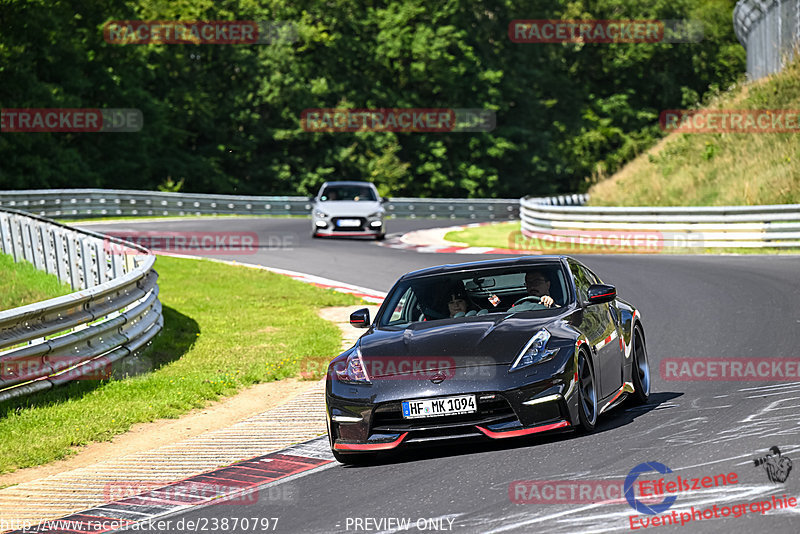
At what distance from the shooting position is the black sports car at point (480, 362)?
288 inches

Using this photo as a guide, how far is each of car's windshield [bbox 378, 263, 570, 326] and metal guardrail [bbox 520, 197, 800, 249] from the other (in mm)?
15654

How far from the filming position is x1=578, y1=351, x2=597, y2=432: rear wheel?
300 inches

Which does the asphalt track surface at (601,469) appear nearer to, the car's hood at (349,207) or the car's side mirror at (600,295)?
the car's side mirror at (600,295)

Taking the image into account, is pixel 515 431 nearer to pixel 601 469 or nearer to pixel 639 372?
pixel 601 469

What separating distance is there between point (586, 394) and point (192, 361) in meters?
6.33

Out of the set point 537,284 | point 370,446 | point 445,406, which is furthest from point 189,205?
point 445,406

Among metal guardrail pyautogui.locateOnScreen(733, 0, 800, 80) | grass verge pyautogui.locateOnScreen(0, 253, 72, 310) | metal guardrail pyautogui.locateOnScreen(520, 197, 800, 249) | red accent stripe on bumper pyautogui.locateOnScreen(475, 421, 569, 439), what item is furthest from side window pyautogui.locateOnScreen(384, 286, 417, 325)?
metal guardrail pyautogui.locateOnScreen(733, 0, 800, 80)

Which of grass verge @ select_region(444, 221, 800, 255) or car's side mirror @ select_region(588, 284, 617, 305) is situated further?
grass verge @ select_region(444, 221, 800, 255)

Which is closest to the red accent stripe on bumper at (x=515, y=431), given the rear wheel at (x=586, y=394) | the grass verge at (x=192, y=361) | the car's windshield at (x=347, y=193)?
the rear wheel at (x=586, y=394)

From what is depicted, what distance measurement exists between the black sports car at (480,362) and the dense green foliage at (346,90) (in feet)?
134

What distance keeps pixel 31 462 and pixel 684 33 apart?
70929 millimetres

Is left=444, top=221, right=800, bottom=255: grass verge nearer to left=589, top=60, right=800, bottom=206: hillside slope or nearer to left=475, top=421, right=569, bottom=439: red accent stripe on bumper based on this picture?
left=589, top=60, right=800, bottom=206: hillside slope

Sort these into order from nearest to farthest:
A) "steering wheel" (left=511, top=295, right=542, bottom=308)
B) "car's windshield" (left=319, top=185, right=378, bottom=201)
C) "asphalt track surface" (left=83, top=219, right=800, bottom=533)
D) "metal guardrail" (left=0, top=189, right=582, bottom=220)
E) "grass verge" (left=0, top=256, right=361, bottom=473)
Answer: "asphalt track surface" (left=83, top=219, right=800, bottom=533) < "steering wheel" (left=511, top=295, right=542, bottom=308) < "grass verge" (left=0, top=256, right=361, bottom=473) < "car's windshield" (left=319, top=185, right=378, bottom=201) < "metal guardrail" (left=0, top=189, right=582, bottom=220)

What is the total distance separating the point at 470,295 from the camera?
352 inches
